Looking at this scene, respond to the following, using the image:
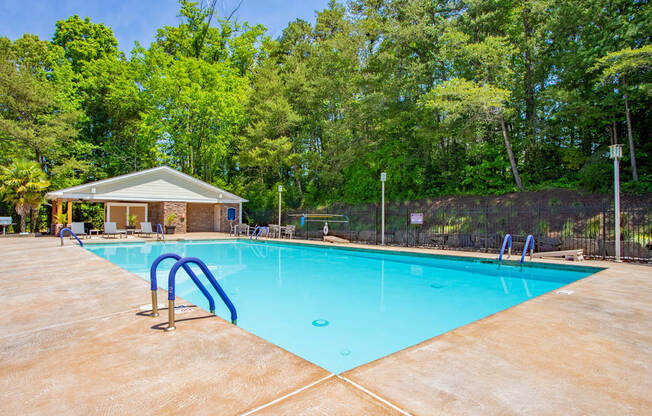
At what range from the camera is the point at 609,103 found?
11.5 metres

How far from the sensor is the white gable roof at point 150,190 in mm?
16891

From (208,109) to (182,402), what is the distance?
26180 millimetres

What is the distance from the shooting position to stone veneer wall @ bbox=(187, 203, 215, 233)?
71.3ft

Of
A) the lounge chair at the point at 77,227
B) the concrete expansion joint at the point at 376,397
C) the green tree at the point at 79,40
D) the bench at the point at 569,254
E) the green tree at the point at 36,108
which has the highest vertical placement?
the green tree at the point at 79,40

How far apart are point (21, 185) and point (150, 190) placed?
20.2 ft

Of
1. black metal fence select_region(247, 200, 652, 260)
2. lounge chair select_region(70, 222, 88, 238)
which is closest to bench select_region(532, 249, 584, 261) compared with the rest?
black metal fence select_region(247, 200, 652, 260)

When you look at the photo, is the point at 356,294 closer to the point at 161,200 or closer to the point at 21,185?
the point at 161,200

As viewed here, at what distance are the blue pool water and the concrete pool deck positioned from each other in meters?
0.69

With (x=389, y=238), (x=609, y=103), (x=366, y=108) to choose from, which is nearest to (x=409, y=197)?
(x=389, y=238)

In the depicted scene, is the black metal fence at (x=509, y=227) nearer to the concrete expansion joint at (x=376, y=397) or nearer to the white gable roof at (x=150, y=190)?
the white gable roof at (x=150, y=190)

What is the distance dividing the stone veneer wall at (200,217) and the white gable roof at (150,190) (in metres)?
1.73

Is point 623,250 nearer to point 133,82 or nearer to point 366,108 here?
point 366,108

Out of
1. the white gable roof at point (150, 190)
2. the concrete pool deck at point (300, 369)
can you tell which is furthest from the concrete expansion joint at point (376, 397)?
the white gable roof at point (150, 190)

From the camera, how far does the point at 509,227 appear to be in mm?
13609
